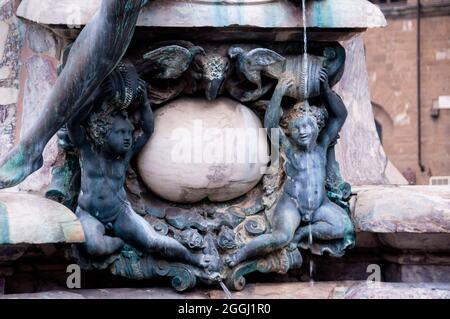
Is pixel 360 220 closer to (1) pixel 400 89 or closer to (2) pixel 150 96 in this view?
(2) pixel 150 96

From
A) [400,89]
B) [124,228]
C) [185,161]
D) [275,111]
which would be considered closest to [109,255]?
[124,228]

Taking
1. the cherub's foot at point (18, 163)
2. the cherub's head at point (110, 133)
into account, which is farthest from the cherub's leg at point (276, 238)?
the cherub's foot at point (18, 163)

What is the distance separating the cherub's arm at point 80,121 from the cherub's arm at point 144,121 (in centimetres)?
15

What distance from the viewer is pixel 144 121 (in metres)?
4.25

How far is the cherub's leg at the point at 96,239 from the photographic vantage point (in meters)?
4.14

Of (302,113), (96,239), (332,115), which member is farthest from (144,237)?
(332,115)

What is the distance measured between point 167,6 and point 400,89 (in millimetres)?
22379

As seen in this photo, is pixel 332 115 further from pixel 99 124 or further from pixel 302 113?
pixel 99 124

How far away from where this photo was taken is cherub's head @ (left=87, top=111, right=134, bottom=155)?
4191mm

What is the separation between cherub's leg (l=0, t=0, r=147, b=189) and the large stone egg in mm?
322

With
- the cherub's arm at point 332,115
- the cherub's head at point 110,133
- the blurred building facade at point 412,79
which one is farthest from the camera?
the blurred building facade at point 412,79

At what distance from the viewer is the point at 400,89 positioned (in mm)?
26281

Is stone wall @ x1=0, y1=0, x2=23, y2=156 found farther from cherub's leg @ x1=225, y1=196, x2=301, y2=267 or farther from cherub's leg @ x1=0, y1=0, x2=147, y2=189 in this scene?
cherub's leg @ x1=225, y1=196, x2=301, y2=267

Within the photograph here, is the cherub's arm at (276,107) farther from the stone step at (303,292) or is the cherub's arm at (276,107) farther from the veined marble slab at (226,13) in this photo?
the stone step at (303,292)
